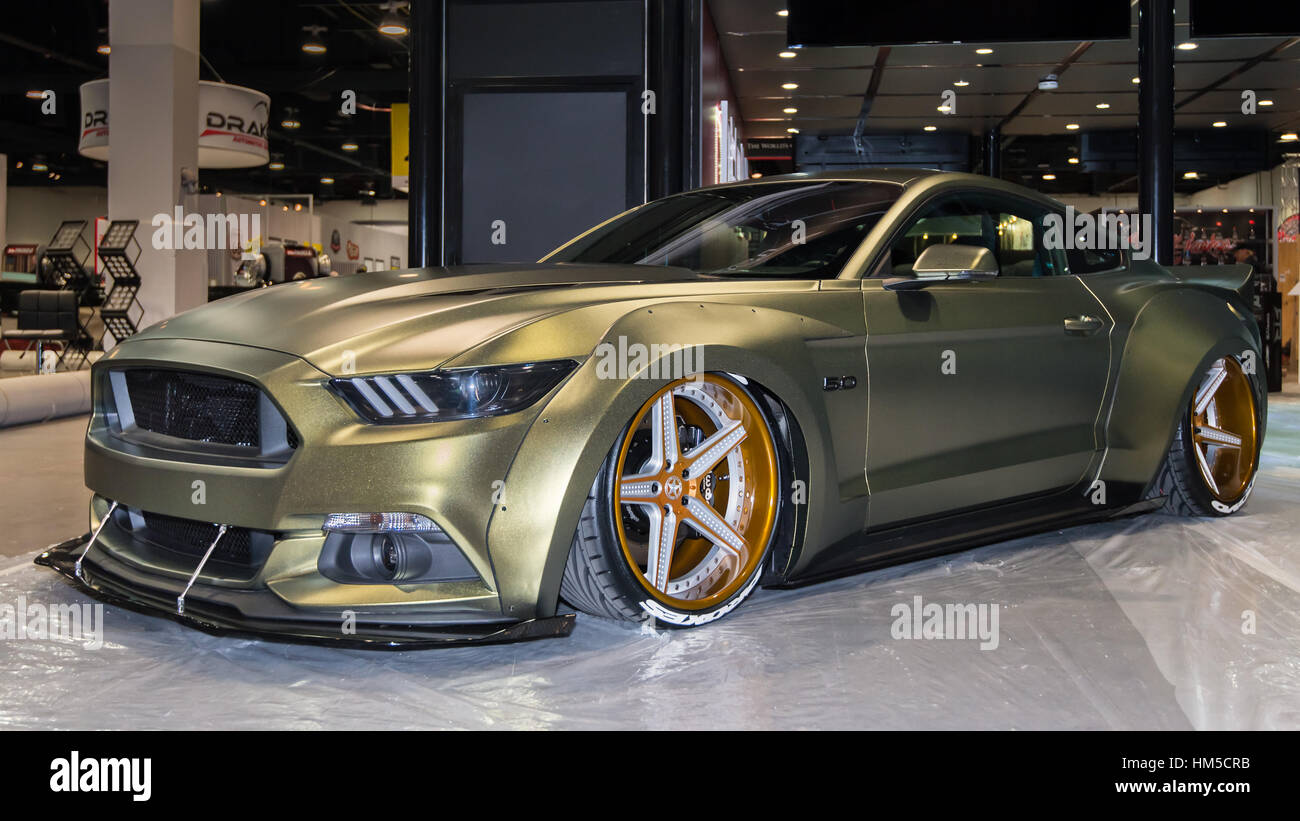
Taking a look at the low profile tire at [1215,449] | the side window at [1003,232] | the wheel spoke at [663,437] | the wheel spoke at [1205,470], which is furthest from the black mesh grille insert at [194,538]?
the wheel spoke at [1205,470]

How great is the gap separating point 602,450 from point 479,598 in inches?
16.2

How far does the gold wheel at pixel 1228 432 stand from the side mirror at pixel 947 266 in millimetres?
1633

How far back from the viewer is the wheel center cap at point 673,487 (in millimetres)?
2838

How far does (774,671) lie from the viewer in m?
2.63

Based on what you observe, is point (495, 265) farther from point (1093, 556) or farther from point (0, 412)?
point (0, 412)

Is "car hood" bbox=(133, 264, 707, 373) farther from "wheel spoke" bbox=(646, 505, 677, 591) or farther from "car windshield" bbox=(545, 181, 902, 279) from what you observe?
"wheel spoke" bbox=(646, 505, 677, 591)

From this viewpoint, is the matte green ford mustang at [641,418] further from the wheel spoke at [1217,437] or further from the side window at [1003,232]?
the wheel spoke at [1217,437]

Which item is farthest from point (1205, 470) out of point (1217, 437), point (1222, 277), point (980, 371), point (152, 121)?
point (152, 121)

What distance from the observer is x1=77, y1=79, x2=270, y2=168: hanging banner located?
16172 mm

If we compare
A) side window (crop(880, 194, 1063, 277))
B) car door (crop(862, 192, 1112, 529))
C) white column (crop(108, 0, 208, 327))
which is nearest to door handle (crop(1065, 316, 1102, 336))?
car door (crop(862, 192, 1112, 529))

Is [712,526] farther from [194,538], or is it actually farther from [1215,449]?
[1215,449]

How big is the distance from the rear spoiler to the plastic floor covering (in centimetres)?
141

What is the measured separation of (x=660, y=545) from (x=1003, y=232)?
6.34 feet
